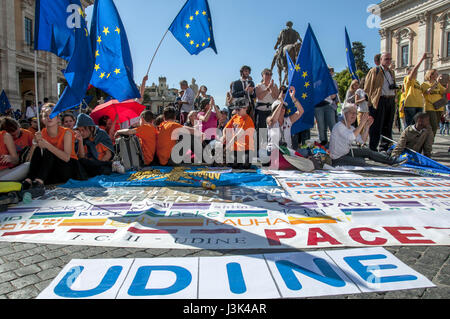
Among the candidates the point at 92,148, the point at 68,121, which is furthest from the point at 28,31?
the point at 68,121

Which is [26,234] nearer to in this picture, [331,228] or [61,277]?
[61,277]

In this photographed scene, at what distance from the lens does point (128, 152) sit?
6.29 meters

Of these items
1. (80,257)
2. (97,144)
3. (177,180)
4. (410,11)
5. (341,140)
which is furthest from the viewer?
(410,11)

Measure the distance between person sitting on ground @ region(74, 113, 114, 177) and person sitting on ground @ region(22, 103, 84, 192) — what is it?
334 millimetres

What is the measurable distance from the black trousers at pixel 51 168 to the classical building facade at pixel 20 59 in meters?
26.7

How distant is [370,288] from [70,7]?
15.4 feet

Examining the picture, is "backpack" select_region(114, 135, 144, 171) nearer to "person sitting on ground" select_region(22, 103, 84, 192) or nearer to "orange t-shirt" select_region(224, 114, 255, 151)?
"person sitting on ground" select_region(22, 103, 84, 192)

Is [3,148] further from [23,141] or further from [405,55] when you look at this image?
[405,55]

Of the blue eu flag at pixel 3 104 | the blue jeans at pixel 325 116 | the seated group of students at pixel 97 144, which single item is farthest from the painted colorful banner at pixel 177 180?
the blue eu flag at pixel 3 104

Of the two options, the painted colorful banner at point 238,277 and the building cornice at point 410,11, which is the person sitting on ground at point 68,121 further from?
the building cornice at point 410,11

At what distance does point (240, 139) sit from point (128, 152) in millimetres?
2159

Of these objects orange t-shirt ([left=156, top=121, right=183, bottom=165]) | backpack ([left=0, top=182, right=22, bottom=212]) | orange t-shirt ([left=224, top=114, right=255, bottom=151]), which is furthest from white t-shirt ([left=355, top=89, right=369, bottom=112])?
backpack ([left=0, top=182, right=22, bottom=212])

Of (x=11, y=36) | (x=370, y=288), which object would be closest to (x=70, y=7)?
(x=370, y=288)

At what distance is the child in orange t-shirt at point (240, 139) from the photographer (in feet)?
21.7
